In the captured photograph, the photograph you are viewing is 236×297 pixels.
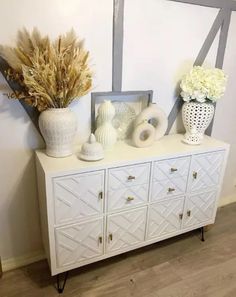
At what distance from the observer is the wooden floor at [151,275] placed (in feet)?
5.46

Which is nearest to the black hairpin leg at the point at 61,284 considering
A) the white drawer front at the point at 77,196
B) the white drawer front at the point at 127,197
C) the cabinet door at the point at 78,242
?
the cabinet door at the point at 78,242

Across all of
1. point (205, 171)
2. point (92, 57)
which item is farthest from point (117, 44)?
point (205, 171)

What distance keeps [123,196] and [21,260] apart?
90 cm

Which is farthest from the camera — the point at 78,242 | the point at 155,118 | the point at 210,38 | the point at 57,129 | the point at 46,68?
the point at 210,38

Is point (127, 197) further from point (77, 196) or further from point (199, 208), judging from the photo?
point (199, 208)

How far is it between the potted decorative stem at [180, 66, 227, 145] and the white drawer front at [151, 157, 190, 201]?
0.23m

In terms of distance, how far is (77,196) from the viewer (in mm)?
1488

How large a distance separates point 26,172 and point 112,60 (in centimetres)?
92

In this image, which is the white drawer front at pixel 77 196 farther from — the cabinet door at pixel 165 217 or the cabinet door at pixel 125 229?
the cabinet door at pixel 165 217

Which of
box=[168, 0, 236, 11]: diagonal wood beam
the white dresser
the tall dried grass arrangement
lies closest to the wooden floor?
the white dresser

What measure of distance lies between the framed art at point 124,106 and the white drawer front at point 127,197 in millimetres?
424

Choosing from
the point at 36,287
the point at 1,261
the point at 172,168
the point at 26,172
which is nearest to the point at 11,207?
the point at 26,172

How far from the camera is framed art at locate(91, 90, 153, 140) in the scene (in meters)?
1.75

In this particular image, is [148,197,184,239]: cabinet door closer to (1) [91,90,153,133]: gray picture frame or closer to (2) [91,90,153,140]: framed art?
(2) [91,90,153,140]: framed art
